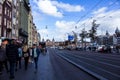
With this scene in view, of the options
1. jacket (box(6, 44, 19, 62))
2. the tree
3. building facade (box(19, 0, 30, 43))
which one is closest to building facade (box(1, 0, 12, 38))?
building facade (box(19, 0, 30, 43))

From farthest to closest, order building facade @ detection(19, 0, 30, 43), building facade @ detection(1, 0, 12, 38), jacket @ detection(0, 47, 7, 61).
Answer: building facade @ detection(19, 0, 30, 43), building facade @ detection(1, 0, 12, 38), jacket @ detection(0, 47, 7, 61)

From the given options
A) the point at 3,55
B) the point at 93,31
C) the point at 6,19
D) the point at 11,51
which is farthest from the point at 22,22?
the point at 11,51

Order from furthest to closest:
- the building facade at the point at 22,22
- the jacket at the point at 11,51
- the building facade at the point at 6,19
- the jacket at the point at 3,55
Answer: the building facade at the point at 22,22, the building facade at the point at 6,19, the jacket at the point at 3,55, the jacket at the point at 11,51

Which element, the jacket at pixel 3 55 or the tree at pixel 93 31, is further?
the tree at pixel 93 31

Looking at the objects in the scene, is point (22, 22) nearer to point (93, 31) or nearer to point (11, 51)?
point (93, 31)

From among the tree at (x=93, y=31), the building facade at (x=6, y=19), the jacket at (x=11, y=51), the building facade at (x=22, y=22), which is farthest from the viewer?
the tree at (x=93, y=31)

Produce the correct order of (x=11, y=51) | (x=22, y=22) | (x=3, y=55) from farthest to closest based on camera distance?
(x=22, y=22), (x=3, y=55), (x=11, y=51)

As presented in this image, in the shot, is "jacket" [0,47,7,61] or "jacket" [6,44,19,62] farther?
"jacket" [0,47,7,61]

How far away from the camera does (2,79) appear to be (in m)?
15.2

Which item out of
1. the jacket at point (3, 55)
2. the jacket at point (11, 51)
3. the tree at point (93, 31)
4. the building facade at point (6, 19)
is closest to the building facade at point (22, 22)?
the building facade at point (6, 19)

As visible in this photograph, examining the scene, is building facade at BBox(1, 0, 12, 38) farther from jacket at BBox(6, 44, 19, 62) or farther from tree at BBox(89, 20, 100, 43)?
tree at BBox(89, 20, 100, 43)

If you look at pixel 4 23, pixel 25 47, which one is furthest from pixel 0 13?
pixel 25 47

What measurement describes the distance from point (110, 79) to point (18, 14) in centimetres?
7484

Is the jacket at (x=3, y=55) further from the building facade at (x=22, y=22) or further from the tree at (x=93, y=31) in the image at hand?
the tree at (x=93, y=31)
